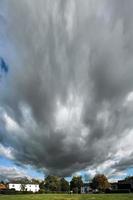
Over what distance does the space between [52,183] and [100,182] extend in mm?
32358

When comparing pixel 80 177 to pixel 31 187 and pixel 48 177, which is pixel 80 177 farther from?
pixel 31 187

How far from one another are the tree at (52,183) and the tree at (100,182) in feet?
76.8

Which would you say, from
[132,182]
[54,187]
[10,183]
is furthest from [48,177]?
[132,182]

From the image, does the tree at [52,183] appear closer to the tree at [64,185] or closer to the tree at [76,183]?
the tree at [64,185]

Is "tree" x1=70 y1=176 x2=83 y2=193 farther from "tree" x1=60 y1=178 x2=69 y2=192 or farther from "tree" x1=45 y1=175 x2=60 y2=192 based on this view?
"tree" x1=45 y1=175 x2=60 y2=192

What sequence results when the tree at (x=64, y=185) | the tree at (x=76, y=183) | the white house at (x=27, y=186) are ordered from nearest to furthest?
the tree at (x=76, y=183) < the tree at (x=64, y=185) < the white house at (x=27, y=186)

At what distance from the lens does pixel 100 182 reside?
14962cm

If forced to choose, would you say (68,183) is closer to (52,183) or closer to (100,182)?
(52,183)

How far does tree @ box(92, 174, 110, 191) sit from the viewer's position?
14862cm

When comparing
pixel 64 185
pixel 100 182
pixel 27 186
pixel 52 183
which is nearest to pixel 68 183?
pixel 64 185

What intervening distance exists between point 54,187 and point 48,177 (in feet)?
41.1

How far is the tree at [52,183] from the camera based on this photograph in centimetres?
16062

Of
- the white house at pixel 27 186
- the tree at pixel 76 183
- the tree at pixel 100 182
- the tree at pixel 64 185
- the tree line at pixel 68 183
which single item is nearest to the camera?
the tree at pixel 100 182

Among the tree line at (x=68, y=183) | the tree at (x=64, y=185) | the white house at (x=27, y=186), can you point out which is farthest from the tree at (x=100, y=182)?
the white house at (x=27, y=186)
